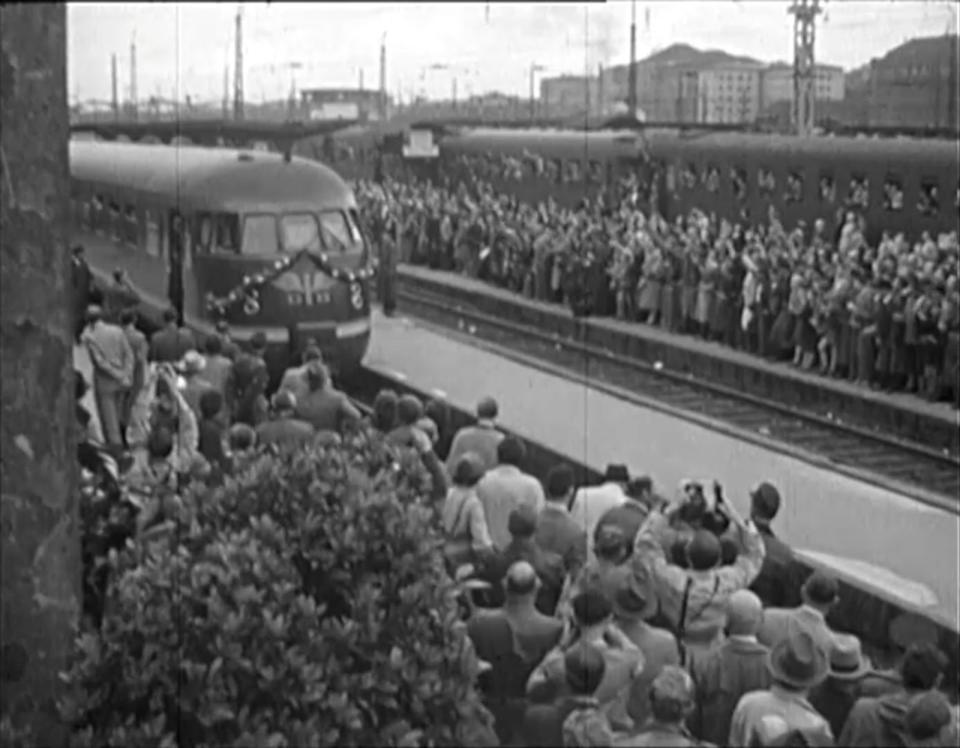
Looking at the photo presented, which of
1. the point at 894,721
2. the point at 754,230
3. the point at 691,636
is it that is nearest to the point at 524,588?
the point at 691,636

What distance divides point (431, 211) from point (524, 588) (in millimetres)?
1131

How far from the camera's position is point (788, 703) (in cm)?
450

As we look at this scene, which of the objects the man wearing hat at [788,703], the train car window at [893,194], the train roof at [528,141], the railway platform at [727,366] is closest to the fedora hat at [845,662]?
the man wearing hat at [788,703]

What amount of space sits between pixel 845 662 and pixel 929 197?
377 centimetres

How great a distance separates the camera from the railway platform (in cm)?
530

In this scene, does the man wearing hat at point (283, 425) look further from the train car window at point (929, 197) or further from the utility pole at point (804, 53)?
the train car window at point (929, 197)

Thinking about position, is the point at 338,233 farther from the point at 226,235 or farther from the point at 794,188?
the point at 794,188

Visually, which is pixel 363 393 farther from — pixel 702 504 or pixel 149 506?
pixel 702 504

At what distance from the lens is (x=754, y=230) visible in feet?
24.9

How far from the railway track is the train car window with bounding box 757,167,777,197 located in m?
0.81

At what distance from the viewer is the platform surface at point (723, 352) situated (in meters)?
5.18

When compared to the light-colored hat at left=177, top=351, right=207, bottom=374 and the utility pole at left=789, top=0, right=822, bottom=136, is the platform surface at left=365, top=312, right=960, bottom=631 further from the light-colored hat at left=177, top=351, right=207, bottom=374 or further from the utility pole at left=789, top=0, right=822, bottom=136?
the utility pole at left=789, top=0, right=822, bottom=136

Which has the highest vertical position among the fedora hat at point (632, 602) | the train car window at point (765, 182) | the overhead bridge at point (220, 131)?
the overhead bridge at point (220, 131)

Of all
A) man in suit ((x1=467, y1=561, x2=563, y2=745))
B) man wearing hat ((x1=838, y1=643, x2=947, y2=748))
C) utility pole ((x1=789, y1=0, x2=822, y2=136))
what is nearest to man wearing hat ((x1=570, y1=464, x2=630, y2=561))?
man in suit ((x1=467, y1=561, x2=563, y2=745))
